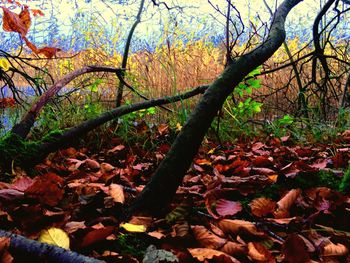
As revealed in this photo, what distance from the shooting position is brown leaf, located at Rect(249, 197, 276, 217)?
3.58 ft

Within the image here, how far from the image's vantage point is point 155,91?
433 centimetres

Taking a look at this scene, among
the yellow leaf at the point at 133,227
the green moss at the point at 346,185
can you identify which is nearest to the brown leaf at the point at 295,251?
the yellow leaf at the point at 133,227

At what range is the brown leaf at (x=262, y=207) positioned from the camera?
1.09m

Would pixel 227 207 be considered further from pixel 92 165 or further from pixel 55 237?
pixel 92 165

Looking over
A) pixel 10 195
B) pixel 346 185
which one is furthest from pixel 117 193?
pixel 346 185

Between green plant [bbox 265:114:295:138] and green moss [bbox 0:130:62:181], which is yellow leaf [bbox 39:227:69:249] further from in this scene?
green plant [bbox 265:114:295:138]

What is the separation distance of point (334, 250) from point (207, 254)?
1.08 feet

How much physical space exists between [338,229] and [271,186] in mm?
323

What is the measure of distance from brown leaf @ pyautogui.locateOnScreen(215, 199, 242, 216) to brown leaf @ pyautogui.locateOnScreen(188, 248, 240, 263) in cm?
23

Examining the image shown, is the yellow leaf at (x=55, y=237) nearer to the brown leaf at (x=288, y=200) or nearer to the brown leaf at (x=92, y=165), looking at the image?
the brown leaf at (x=288, y=200)

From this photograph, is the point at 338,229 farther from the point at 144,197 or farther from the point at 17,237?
the point at 17,237

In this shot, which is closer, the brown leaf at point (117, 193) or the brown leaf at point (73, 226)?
the brown leaf at point (73, 226)

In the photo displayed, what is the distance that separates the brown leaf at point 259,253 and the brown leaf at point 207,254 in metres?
0.05

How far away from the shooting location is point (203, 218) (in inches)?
42.4
